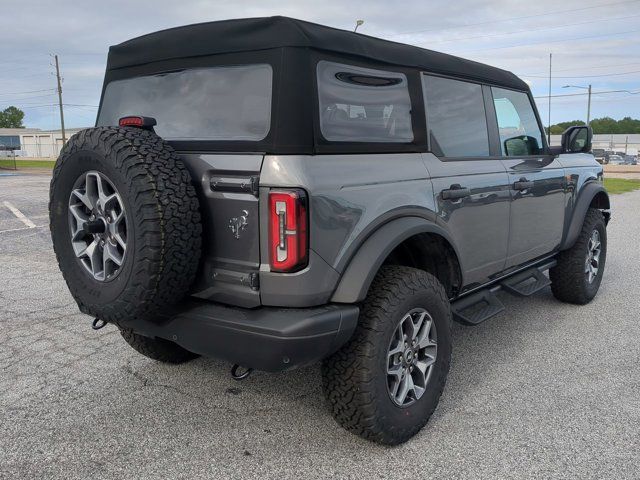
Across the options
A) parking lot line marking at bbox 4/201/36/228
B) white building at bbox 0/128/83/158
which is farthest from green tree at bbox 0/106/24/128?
parking lot line marking at bbox 4/201/36/228

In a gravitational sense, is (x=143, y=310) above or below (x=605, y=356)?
above

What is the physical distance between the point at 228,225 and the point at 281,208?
298 mm

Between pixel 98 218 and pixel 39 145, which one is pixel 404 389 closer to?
pixel 98 218

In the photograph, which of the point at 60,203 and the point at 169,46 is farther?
the point at 169,46

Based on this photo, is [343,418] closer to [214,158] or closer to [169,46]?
[214,158]

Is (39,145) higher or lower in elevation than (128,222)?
higher

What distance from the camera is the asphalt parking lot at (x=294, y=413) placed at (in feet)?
8.71

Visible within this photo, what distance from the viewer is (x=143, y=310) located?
98.0 inches

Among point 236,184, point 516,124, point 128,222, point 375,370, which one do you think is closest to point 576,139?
point 516,124

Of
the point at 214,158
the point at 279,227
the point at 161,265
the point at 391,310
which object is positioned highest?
the point at 214,158

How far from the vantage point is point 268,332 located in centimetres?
241

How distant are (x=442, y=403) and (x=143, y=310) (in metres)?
1.80

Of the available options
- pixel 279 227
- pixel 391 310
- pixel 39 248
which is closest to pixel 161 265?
pixel 279 227

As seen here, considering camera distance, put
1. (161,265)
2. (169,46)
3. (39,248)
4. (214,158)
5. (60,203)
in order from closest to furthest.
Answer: (161,265), (214,158), (60,203), (169,46), (39,248)
